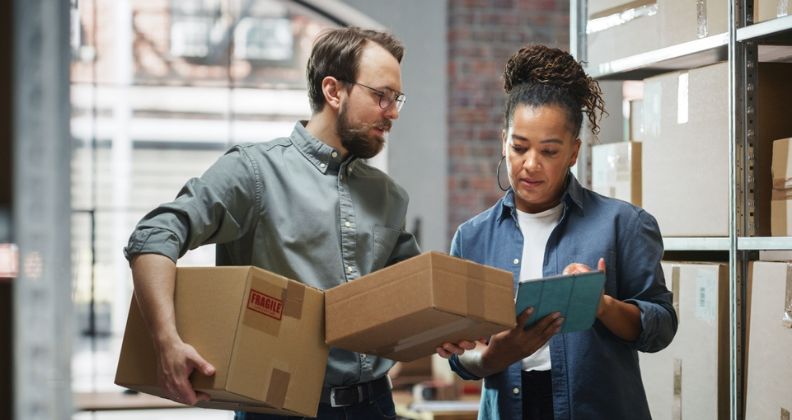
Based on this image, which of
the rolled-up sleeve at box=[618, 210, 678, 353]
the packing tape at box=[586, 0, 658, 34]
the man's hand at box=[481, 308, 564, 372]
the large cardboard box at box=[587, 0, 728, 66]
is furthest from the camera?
the packing tape at box=[586, 0, 658, 34]

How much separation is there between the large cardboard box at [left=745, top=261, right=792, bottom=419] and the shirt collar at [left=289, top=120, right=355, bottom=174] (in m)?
1.02

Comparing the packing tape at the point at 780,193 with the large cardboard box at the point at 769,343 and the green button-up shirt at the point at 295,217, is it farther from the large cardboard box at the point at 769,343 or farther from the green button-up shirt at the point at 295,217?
the green button-up shirt at the point at 295,217

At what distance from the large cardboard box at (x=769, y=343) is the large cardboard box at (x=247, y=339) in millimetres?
1076

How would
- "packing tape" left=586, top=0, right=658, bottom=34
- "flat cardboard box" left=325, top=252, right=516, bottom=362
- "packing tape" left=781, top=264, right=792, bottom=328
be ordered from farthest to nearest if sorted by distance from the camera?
"packing tape" left=586, top=0, right=658, bottom=34 → "packing tape" left=781, top=264, right=792, bottom=328 → "flat cardboard box" left=325, top=252, right=516, bottom=362

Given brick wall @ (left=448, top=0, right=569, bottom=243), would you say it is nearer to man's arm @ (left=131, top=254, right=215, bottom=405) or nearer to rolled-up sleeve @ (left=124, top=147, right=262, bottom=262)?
rolled-up sleeve @ (left=124, top=147, right=262, bottom=262)

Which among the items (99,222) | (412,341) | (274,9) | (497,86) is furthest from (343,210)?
(274,9)

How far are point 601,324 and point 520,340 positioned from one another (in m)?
0.21

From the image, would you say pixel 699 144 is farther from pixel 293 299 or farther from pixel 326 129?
pixel 293 299

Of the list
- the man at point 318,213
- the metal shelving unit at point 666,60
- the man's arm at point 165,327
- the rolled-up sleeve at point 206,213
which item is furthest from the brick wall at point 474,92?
the man's arm at point 165,327

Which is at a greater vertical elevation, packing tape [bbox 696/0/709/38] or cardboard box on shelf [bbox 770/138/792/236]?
packing tape [bbox 696/0/709/38]

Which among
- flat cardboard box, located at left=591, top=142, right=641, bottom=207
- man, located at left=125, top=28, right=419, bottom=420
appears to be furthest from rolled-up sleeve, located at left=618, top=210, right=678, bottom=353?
flat cardboard box, located at left=591, top=142, right=641, bottom=207

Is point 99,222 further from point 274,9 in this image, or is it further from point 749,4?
point 749,4

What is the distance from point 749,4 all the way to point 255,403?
148 cm

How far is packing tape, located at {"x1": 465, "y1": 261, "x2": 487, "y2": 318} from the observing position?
5.15ft
